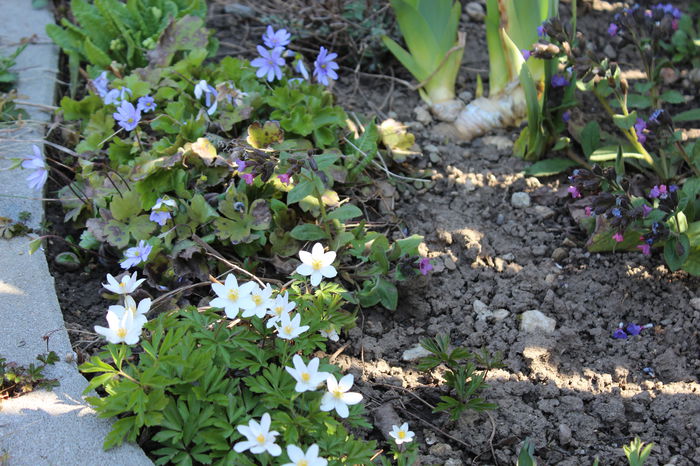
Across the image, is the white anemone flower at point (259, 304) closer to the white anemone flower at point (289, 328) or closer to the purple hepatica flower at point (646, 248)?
the white anemone flower at point (289, 328)

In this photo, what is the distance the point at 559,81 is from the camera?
104 inches

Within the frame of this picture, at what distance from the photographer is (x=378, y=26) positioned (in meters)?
3.17

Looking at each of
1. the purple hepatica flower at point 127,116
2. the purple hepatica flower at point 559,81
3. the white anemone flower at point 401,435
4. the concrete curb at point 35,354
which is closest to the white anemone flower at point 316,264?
the white anemone flower at point 401,435

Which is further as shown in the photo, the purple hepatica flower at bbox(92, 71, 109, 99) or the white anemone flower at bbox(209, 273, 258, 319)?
the purple hepatica flower at bbox(92, 71, 109, 99)

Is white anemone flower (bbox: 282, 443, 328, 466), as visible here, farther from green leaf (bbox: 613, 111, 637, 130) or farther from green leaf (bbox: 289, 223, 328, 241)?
green leaf (bbox: 613, 111, 637, 130)

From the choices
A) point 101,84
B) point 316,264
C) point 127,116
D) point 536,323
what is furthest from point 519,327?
point 101,84

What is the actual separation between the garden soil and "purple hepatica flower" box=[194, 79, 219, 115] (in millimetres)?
615

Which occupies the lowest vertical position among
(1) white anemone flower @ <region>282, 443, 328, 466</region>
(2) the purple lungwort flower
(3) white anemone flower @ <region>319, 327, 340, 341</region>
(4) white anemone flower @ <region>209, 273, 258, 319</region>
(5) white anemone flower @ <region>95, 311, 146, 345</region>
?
(3) white anemone flower @ <region>319, 327, 340, 341</region>

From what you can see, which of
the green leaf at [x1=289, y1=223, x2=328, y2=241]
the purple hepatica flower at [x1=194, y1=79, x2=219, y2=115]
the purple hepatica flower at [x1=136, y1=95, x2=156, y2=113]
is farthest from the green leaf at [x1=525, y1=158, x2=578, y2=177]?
the purple hepatica flower at [x1=136, y1=95, x2=156, y2=113]

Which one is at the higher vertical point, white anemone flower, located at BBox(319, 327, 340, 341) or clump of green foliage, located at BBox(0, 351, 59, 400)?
white anemone flower, located at BBox(319, 327, 340, 341)

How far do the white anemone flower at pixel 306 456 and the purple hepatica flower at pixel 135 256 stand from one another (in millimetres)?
862

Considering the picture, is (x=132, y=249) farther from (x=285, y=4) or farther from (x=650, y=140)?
(x=650, y=140)

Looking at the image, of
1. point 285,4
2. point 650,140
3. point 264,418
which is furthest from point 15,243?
point 650,140

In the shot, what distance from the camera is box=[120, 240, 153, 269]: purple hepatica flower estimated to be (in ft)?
6.81
